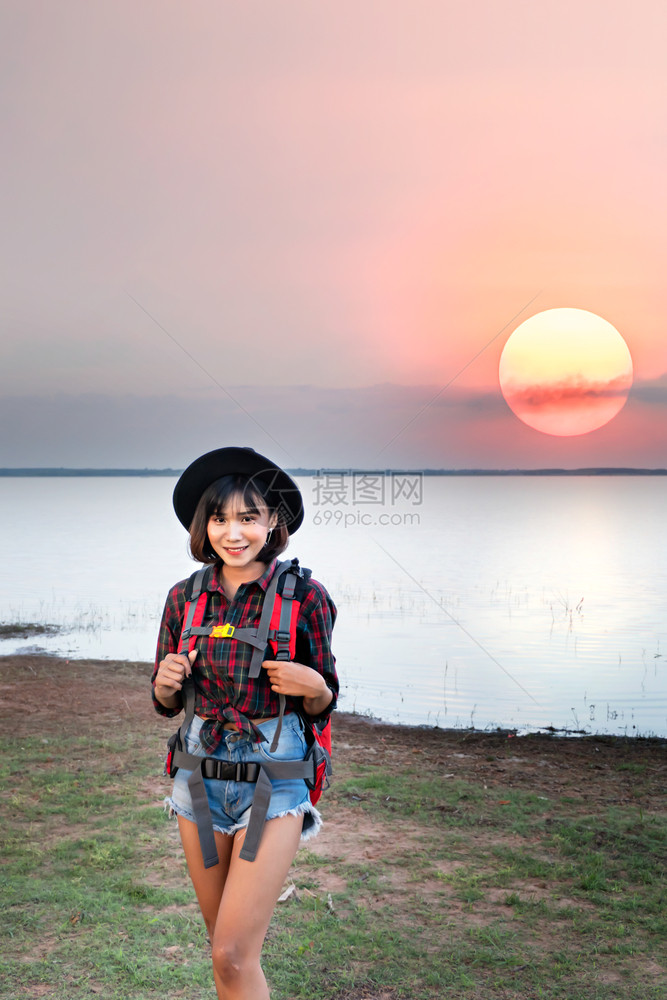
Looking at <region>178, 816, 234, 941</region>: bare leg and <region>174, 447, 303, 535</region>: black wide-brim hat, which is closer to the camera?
<region>178, 816, 234, 941</region>: bare leg

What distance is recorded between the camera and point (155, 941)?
4.31 meters

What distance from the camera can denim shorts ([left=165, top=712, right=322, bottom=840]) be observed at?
272 centimetres

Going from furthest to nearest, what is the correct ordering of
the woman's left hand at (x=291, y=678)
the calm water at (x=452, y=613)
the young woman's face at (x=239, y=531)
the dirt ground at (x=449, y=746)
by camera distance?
1. the calm water at (x=452, y=613)
2. the dirt ground at (x=449, y=746)
3. the young woman's face at (x=239, y=531)
4. the woman's left hand at (x=291, y=678)

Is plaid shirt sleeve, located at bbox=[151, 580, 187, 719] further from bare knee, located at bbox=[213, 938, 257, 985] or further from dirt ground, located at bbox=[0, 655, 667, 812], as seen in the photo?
dirt ground, located at bbox=[0, 655, 667, 812]

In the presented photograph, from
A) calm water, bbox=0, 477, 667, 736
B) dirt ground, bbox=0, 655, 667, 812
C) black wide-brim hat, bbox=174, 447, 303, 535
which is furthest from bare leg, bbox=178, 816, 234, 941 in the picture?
calm water, bbox=0, 477, 667, 736

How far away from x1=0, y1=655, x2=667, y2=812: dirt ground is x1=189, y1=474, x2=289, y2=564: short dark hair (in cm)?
339

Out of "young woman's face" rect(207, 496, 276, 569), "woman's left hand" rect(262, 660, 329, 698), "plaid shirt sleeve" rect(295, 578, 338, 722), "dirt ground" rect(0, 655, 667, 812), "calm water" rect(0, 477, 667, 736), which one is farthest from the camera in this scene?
"calm water" rect(0, 477, 667, 736)

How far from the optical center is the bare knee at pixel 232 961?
251 centimetres

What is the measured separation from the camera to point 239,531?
295cm

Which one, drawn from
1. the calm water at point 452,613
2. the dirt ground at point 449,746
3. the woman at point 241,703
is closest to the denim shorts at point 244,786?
the woman at point 241,703

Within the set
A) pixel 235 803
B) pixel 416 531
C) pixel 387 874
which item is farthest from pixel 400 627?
pixel 416 531

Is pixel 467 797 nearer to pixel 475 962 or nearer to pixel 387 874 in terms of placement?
pixel 387 874

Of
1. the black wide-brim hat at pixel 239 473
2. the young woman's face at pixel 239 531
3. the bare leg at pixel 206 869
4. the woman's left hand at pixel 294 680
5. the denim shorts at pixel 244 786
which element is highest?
the black wide-brim hat at pixel 239 473

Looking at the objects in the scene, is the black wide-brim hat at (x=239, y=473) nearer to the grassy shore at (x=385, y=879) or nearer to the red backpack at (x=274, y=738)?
the red backpack at (x=274, y=738)
